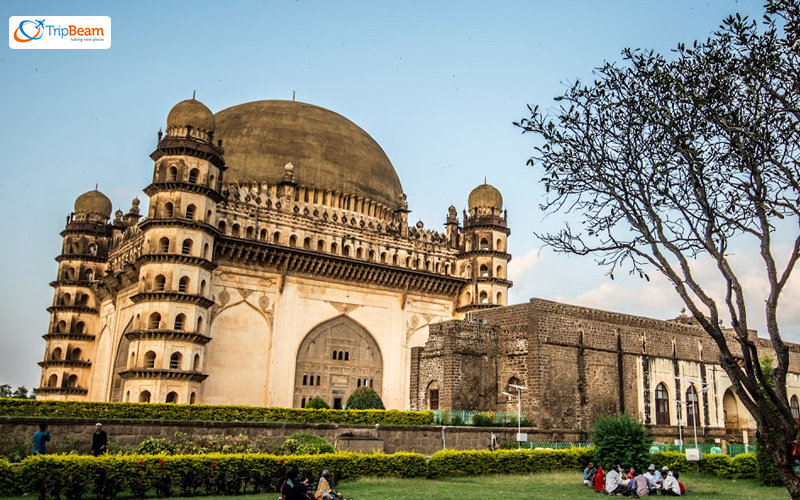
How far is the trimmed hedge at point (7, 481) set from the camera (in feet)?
43.8

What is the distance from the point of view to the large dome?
3812 cm

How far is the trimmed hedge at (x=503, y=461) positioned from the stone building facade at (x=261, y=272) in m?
13.5

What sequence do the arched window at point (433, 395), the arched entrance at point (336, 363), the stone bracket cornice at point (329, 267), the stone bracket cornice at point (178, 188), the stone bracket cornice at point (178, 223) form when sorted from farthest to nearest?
the arched entrance at point (336, 363)
the stone bracket cornice at point (329, 267)
the stone bracket cornice at point (178, 188)
the stone bracket cornice at point (178, 223)
the arched window at point (433, 395)

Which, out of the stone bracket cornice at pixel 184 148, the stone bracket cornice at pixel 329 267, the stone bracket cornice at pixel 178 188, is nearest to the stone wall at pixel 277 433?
the stone bracket cornice at pixel 329 267

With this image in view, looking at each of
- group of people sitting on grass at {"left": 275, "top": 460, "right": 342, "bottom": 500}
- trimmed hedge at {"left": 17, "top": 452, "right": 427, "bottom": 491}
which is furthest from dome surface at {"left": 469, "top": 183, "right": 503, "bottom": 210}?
group of people sitting on grass at {"left": 275, "top": 460, "right": 342, "bottom": 500}

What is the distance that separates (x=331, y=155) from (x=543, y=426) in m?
20.0

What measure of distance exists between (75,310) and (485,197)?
77.7 feet

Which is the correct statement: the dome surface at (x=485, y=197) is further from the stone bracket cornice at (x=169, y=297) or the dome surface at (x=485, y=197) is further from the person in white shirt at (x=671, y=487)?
the person in white shirt at (x=671, y=487)

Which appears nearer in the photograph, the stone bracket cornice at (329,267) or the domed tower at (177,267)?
the domed tower at (177,267)

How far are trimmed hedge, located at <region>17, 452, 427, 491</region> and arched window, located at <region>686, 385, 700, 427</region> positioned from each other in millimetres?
17782

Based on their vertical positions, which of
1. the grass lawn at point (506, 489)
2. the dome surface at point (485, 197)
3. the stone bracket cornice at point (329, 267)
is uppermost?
the dome surface at point (485, 197)

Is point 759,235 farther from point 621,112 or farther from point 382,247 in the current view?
point 382,247

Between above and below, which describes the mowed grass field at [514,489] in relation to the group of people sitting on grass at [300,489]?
below

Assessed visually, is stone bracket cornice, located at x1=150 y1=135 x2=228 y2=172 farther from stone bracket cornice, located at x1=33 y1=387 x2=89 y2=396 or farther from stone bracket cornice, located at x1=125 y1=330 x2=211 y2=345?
stone bracket cornice, located at x1=33 y1=387 x2=89 y2=396
